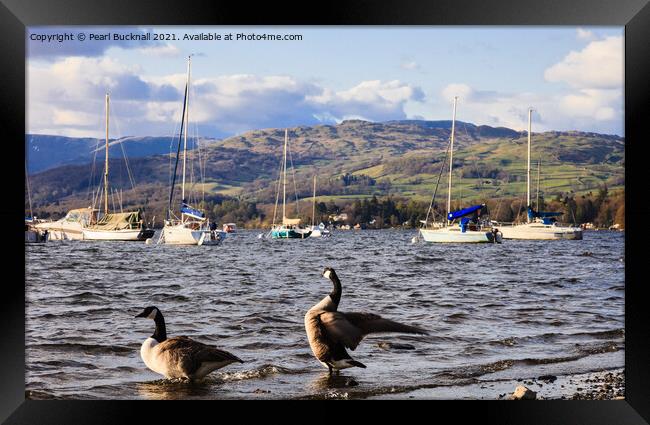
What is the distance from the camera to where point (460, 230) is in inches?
559

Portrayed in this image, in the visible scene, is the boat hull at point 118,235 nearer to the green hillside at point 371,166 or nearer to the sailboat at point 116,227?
the sailboat at point 116,227

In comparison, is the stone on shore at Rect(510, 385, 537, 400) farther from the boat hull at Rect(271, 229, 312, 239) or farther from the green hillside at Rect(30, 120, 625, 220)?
the boat hull at Rect(271, 229, 312, 239)

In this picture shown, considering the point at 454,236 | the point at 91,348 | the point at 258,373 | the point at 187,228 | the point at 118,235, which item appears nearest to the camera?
the point at 258,373

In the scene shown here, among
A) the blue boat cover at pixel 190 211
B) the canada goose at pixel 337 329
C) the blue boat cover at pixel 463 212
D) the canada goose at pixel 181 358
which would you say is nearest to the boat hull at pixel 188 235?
the blue boat cover at pixel 190 211

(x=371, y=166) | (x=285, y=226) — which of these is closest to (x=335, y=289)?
(x=371, y=166)

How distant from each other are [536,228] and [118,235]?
284 inches

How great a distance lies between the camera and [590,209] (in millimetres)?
11820

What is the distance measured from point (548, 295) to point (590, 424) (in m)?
3.61

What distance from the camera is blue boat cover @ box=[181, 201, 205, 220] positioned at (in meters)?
13.7

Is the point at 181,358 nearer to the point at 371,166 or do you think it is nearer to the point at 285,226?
the point at 371,166

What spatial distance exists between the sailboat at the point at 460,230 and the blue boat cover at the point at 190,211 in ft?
13.1

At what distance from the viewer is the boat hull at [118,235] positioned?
13062 millimetres
